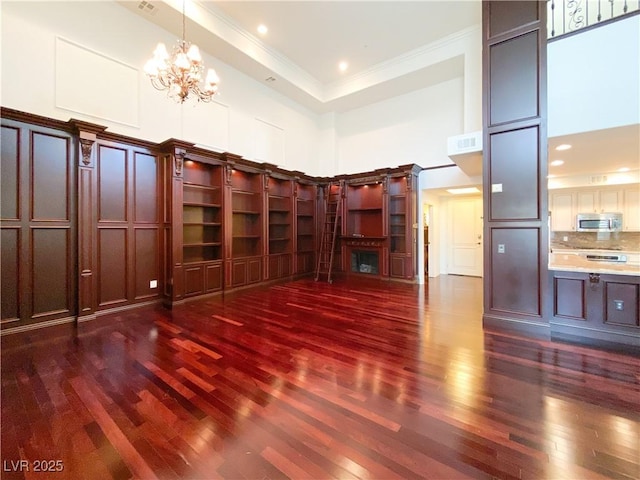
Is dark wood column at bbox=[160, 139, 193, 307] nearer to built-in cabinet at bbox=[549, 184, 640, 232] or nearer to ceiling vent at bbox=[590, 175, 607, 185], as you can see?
ceiling vent at bbox=[590, 175, 607, 185]

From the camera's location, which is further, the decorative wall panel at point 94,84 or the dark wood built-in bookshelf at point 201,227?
the dark wood built-in bookshelf at point 201,227

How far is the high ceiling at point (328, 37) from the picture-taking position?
4.91 metres

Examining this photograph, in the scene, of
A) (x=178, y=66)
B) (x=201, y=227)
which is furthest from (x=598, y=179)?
A: (x=201, y=227)

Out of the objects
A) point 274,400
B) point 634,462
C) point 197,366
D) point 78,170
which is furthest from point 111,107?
point 634,462

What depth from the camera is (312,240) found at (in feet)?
26.1

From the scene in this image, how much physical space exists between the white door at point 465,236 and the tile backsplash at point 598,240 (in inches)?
65.9

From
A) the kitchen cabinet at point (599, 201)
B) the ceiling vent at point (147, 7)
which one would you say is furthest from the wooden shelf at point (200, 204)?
the kitchen cabinet at point (599, 201)

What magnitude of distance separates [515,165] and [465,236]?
15.2 ft

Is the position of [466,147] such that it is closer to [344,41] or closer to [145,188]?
[344,41]

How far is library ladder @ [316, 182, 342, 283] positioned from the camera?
757 centimetres

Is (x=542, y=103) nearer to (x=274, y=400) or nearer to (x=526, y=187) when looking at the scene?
(x=526, y=187)

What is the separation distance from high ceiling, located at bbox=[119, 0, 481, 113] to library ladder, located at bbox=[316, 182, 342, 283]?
2.57 meters

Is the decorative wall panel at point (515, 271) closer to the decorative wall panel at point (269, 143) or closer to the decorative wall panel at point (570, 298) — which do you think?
the decorative wall panel at point (570, 298)

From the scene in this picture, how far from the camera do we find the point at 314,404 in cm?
203
